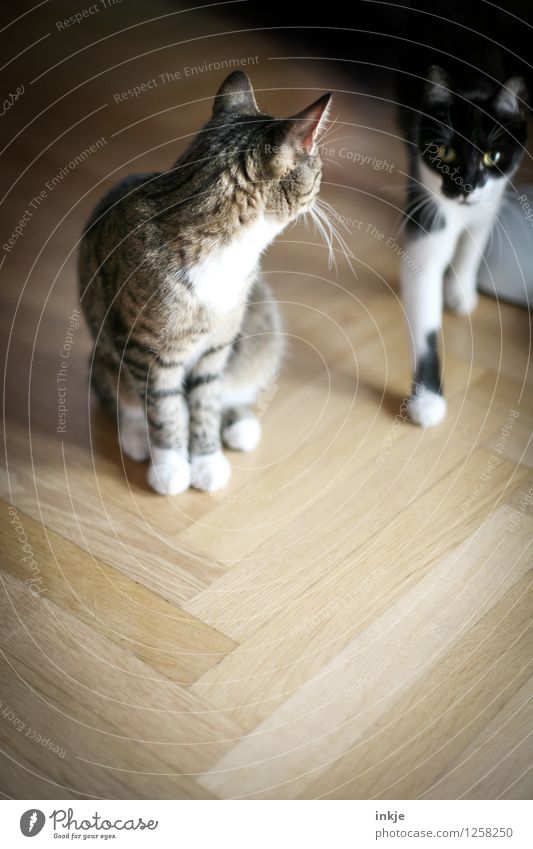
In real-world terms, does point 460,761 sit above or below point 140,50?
below

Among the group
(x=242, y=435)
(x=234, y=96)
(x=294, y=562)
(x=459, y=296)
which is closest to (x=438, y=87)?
(x=234, y=96)

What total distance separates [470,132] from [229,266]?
1.23 ft

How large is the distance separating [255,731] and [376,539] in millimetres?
302

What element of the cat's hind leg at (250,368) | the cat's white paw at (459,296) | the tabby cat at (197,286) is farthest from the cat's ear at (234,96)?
the cat's white paw at (459,296)

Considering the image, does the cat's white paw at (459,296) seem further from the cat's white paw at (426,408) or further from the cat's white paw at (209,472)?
the cat's white paw at (209,472)

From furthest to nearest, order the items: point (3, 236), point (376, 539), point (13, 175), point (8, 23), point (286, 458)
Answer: point (13, 175) → point (3, 236) → point (8, 23) → point (286, 458) → point (376, 539)

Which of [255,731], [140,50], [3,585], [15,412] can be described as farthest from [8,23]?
[255,731]

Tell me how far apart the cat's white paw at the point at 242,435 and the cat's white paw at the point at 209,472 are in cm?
5

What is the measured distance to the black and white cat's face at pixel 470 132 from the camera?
1.07m

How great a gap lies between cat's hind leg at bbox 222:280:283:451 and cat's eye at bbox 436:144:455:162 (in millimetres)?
292

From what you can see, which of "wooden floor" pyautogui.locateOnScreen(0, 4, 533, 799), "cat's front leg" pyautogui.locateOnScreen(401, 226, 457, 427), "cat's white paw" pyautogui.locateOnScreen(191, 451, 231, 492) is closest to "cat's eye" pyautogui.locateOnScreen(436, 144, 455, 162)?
"cat's front leg" pyautogui.locateOnScreen(401, 226, 457, 427)

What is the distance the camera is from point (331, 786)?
778 mm

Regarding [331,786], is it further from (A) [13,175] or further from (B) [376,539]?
(A) [13,175]

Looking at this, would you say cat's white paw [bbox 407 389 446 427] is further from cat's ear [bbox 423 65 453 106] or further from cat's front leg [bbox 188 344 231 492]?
cat's ear [bbox 423 65 453 106]
